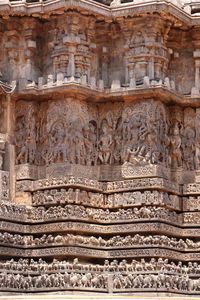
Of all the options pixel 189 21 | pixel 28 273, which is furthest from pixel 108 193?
pixel 189 21

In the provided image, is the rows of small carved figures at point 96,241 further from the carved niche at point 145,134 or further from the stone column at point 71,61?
the stone column at point 71,61

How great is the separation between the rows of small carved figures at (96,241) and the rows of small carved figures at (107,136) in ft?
5.30

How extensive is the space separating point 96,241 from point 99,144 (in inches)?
85.8

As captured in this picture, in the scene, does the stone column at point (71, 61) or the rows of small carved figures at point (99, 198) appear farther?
the stone column at point (71, 61)

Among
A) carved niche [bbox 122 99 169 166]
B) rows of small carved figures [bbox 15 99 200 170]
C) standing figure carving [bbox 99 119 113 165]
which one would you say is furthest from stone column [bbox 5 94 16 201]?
carved niche [bbox 122 99 169 166]

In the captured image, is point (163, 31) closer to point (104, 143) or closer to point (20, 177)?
point (104, 143)

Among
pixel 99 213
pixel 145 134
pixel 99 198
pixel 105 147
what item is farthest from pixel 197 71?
pixel 99 213

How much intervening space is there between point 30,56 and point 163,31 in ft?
9.73

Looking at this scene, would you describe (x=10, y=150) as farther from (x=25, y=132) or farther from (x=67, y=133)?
(x=67, y=133)

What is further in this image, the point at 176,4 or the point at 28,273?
the point at 176,4

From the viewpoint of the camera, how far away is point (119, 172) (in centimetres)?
2755

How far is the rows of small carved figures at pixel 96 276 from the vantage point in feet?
85.1

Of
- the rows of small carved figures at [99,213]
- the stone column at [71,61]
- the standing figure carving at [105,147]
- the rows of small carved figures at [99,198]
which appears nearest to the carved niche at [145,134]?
the standing figure carving at [105,147]

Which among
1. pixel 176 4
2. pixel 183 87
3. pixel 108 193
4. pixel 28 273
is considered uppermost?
pixel 176 4
